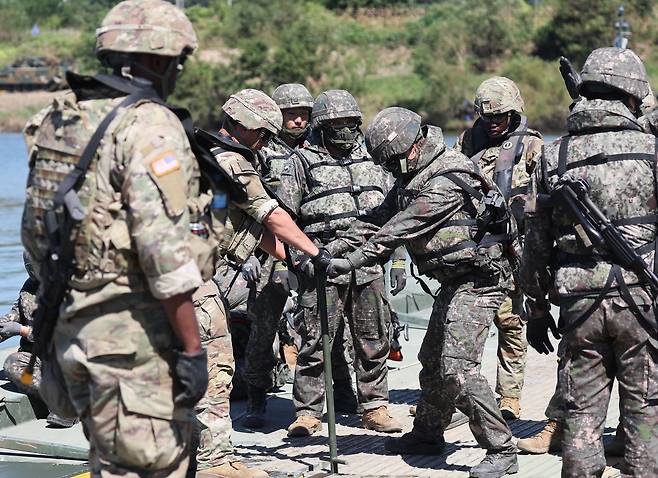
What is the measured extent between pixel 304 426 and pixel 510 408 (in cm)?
139

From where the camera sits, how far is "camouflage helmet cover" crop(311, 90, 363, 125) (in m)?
8.00

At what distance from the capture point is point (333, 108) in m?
8.01

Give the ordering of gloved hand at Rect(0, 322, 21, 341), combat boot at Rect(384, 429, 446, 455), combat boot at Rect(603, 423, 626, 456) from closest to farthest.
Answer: combat boot at Rect(603, 423, 626, 456) < combat boot at Rect(384, 429, 446, 455) < gloved hand at Rect(0, 322, 21, 341)

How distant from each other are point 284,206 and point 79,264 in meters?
3.26

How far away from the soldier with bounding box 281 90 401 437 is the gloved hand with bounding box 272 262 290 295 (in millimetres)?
239

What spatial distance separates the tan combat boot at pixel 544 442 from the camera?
23.6ft

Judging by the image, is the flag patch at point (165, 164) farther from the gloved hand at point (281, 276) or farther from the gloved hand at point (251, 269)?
the gloved hand at point (281, 276)

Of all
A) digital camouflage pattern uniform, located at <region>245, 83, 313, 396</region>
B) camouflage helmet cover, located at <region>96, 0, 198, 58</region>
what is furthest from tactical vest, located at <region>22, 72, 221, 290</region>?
digital camouflage pattern uniform, located at <region>245, 83, 313, 396</region>

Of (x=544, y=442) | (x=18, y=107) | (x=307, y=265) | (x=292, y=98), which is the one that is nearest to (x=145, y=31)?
(x=307, y=265)

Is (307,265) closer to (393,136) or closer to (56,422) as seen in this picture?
(393,136)

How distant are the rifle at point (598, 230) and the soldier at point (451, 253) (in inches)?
44.7

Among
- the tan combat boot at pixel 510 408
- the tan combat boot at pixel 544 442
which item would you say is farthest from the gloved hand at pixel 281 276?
the tan combat boot at pixel 544 442

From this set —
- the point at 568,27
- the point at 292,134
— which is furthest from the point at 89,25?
the point at 292,134

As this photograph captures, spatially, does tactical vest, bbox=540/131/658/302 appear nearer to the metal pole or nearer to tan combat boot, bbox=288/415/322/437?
the metal pole
